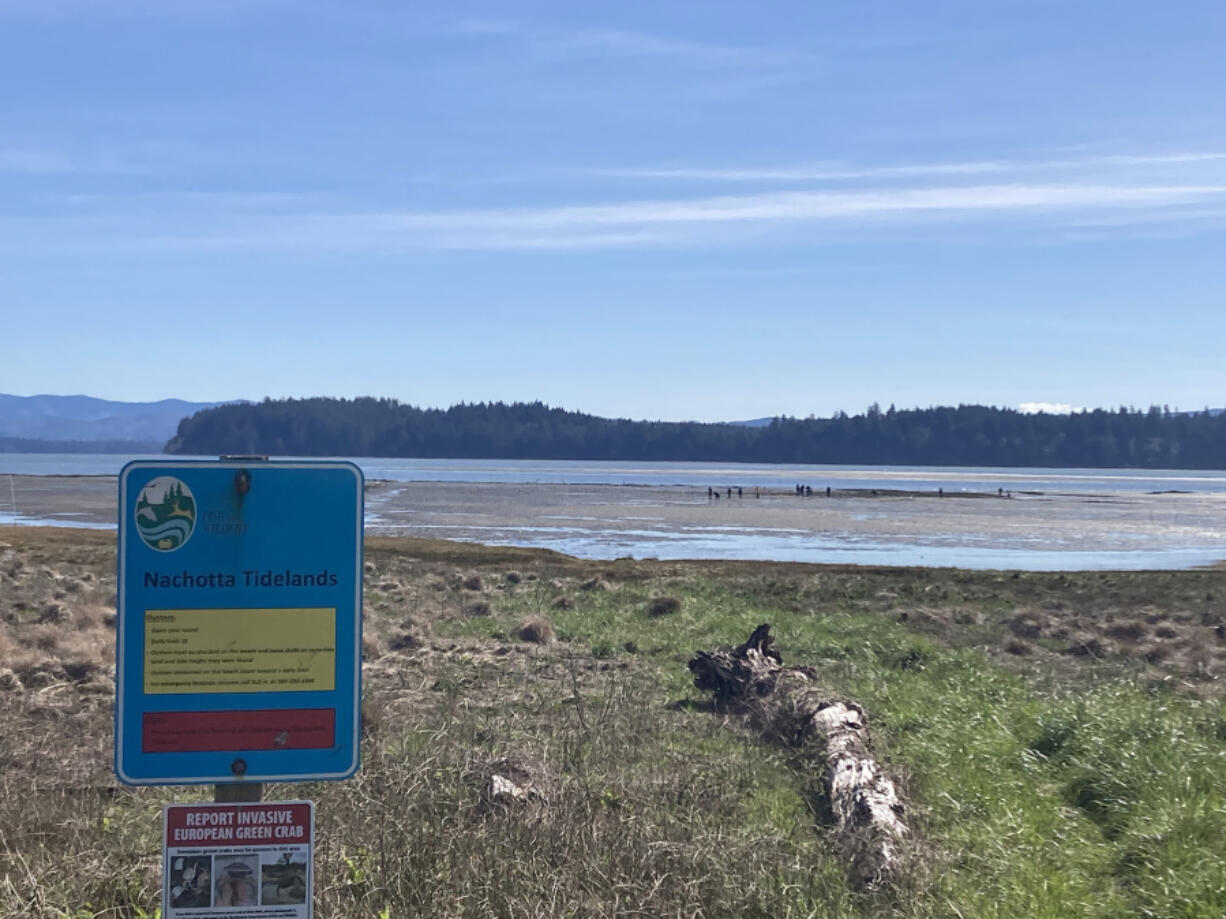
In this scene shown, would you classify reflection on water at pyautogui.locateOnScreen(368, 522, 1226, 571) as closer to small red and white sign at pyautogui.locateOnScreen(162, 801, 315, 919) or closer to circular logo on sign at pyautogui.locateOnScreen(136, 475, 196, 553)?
small red and white sign at pyautogui.locateOnScreen(162, 801, 315, 919)

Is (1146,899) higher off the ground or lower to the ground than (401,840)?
lower

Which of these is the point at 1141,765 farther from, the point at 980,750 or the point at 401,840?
the point at 401,840

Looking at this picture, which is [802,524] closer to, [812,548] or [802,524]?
[802,524]

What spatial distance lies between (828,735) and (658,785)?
2.14m

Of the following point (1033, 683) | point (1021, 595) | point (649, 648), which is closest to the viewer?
point (1033, 683)

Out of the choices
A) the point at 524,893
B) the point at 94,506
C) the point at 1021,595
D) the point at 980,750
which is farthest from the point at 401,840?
the point at 94,506

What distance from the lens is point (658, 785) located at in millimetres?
7230

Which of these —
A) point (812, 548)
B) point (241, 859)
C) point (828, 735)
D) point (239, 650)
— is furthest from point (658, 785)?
point (812, 548)

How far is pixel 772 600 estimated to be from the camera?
2600cm

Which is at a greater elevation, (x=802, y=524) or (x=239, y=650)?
(x=239, y=650)

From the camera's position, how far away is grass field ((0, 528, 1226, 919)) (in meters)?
5.20

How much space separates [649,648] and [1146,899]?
1064 centimetres

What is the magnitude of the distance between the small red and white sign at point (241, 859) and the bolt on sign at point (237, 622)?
0.36ft

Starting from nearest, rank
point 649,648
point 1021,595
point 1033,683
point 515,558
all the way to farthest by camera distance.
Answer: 1. point 1033,683
2. point 649,648
3. point 1021,595
4. point 515,558
